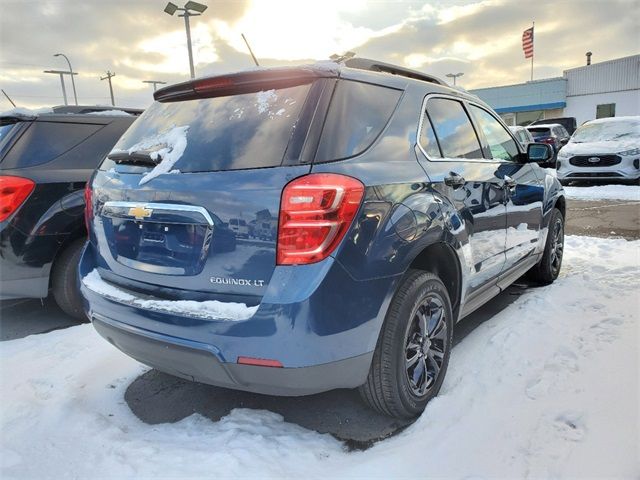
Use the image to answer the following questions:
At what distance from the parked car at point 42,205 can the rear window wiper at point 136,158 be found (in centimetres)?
149

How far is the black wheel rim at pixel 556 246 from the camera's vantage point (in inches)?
182

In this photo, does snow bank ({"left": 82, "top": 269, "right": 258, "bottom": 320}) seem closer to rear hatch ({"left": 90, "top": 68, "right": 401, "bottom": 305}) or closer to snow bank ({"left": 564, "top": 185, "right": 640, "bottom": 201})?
rear hatch ({"left": 90, "top": 68, "right": 401, "bottom": 305})

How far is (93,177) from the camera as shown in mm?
2783

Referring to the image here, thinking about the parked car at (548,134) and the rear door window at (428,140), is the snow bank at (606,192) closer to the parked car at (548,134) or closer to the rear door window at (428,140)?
the parked car at (548,134)

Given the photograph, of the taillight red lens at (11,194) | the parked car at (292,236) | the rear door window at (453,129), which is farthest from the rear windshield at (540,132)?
the taillight red lens at (11,194)

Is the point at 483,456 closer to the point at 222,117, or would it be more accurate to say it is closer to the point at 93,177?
the point at 222,117

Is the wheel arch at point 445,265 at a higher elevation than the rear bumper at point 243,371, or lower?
higher

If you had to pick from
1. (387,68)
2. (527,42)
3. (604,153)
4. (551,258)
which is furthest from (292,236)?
(527,42)

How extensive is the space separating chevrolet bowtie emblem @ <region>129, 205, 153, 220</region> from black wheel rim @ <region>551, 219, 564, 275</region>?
150 inches

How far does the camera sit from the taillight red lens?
12.1ft

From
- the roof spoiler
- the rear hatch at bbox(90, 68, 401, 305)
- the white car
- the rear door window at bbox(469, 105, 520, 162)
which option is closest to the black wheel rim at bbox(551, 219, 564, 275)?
the rear door window at bbox(469, 105, 520, 162)

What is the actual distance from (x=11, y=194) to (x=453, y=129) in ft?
10.9

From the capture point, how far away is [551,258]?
4.58 metres

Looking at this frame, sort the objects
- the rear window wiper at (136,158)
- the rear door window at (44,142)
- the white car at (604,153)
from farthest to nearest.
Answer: the white car at (604,153) < the rear door window at (44,142) < the rear window wiper at (136,158)
